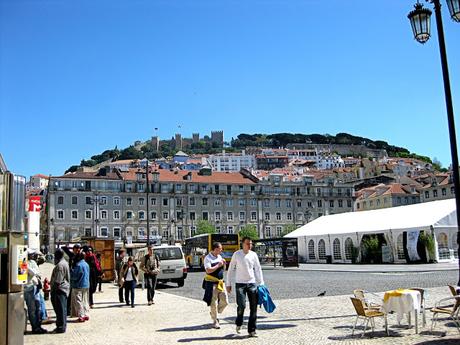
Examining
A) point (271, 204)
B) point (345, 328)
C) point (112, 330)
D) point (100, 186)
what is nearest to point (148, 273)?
point (112, 330)

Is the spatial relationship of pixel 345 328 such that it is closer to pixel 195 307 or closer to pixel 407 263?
pixel 195 307

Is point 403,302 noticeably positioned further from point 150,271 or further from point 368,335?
point 150,271

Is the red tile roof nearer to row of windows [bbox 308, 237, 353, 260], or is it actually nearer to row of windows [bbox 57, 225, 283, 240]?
row of windows [bbox 57, 225, 283, 240]

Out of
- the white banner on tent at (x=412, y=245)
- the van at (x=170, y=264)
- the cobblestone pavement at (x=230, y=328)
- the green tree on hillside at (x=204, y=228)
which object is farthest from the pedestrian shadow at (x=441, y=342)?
the green tree on hillside at (x=204, y=228)

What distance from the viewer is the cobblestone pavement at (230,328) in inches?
392

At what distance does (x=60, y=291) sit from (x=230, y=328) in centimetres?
394

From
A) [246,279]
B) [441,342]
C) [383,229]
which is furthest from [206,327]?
[383,229]

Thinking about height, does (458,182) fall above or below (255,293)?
above

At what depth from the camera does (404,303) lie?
10.3m

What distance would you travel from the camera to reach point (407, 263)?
43.2m

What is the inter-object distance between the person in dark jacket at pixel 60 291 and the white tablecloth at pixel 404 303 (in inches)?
274

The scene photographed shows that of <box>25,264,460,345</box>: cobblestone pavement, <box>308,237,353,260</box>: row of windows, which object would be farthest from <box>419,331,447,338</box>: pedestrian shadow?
<box>308,237,353,260</box>: row of windows

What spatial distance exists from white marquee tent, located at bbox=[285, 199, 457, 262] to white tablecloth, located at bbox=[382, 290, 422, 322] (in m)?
33.2

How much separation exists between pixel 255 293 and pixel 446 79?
21.1ft
